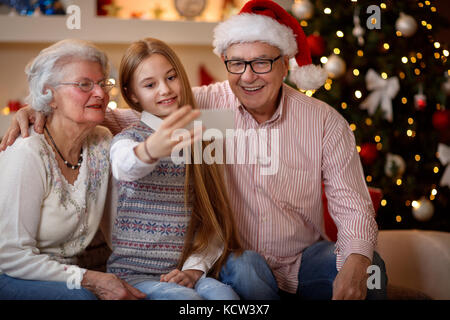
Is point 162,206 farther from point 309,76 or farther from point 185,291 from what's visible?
point 309,76

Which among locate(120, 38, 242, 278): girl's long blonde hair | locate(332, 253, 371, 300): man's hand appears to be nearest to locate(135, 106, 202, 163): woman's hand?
locate(120, 38, 242, 278): girl's long blonde hair

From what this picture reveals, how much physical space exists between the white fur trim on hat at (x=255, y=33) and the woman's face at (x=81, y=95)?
17.2 inches

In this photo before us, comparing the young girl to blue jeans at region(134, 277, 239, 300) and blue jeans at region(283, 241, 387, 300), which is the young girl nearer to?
blue jeans at region(134, 277, 239, 300)

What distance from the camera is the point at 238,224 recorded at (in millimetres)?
1552

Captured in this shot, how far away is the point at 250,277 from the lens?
138cm

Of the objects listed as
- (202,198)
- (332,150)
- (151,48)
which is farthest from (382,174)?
(151,48)

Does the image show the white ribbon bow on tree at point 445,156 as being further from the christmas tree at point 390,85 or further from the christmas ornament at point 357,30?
the christmas ornament at point 357,30

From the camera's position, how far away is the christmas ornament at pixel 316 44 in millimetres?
2479

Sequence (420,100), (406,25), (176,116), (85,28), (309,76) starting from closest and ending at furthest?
1. (176,116)
2. (309,76)
3. (406,25)
4. (420,100)
5. (85,28)

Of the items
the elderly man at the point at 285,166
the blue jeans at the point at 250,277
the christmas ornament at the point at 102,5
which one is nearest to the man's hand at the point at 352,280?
the elderly man at the point at 285,166

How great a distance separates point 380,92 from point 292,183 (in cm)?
122

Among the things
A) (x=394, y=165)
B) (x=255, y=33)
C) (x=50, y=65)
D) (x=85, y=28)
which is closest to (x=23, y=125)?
(x=50, y=65)
